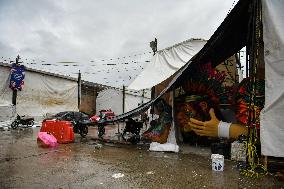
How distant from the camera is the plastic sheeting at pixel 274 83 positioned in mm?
5730

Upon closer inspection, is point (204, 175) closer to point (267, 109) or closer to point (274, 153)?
point (274, 153)

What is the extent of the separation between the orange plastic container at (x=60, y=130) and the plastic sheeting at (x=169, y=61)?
143 inches

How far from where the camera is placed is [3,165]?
647 centimetres

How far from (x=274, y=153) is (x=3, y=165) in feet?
19.7

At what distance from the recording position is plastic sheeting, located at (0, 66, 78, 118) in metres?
20.2

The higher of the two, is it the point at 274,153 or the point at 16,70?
the point at 16,70

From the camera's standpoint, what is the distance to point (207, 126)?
29.3 feet

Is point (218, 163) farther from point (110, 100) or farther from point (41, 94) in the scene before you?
point (110, 100)

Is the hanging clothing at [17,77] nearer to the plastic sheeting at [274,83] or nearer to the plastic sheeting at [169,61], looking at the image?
the plastic sheeting at [169,61]

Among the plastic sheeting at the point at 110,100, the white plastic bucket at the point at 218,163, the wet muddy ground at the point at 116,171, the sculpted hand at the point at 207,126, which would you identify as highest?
the plastic sheeting at the point at 110,100

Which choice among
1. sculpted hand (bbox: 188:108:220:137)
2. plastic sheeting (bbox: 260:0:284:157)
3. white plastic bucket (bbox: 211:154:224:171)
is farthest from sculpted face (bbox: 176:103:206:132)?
plastic sheeting (bbox: 260:0:284:157)

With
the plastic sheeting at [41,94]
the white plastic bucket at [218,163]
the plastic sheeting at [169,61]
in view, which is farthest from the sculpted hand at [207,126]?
the plastic sheeting at [41,94]

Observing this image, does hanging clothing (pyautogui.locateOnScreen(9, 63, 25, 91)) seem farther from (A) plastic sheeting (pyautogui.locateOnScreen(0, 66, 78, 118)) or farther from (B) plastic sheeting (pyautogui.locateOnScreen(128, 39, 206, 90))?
(B) plastic sheeting (pyautogui.locateOnScreen(128, 39, 206, 90))

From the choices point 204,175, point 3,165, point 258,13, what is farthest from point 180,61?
point 3,165
